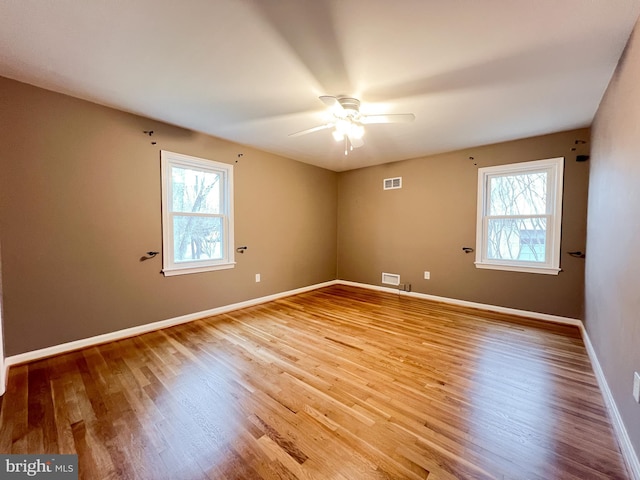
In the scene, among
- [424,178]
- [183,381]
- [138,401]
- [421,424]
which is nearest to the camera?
[421,424]

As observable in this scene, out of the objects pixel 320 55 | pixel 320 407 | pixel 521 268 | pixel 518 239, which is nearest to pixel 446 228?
pixel 518 239

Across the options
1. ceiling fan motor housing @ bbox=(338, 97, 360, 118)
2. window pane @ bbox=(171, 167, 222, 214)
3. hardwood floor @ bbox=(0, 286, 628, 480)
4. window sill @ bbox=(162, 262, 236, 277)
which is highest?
ceiling fan motor housing @ bbox=(338, 97, 360, 118)

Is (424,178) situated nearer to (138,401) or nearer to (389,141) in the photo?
(389,141)

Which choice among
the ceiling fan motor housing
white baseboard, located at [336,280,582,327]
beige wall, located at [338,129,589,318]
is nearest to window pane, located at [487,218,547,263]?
beige wall, located at [338,129,589,318]

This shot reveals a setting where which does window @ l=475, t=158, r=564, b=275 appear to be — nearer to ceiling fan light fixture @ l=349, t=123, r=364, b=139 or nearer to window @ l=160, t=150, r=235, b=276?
ceiling fan light fixture @ l=349, t=123, r=364, b=139

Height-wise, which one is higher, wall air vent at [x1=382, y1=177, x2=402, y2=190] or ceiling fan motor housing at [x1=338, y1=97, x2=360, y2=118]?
ceiling fan motor housing at [x1=338, y1=97, x2=360, y2=118]

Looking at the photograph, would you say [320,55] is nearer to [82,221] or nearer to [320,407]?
[320,407]

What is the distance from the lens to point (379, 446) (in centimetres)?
145

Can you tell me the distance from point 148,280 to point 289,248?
2224 mm

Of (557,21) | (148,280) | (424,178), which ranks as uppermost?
(557,21)

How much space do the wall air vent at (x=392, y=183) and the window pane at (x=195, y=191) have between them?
2894mm

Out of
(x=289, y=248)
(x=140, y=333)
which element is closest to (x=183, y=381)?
(x=140, y=333)

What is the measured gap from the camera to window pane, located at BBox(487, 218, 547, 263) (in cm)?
353

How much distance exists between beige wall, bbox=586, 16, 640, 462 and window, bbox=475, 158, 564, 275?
922 millimetres
